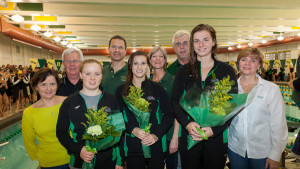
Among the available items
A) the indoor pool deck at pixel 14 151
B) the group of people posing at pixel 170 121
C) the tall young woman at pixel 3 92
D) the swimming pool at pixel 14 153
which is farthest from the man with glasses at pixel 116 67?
the tall young woman at pixel 3 92

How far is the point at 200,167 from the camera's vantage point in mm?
1906

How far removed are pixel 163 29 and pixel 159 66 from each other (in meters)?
10.0

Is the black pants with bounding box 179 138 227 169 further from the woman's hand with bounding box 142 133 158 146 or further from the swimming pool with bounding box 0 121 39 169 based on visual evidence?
the swimming pool with bounding box 0 121 39 169

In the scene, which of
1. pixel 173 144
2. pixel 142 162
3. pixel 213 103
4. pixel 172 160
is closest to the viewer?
pixel 213 103

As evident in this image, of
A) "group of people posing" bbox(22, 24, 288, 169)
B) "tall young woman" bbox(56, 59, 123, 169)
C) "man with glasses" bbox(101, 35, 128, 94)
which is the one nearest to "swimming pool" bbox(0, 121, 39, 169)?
"group of people posing" bbox(22, 24, 288, 169)

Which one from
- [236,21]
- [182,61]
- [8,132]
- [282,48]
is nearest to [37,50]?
[8,132]

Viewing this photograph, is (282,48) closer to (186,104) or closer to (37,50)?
(186,104)

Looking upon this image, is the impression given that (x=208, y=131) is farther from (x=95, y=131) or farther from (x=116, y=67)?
(x=116, y=67)

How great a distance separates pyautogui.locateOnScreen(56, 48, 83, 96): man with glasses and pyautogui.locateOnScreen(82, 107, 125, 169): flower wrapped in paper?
1.15 m

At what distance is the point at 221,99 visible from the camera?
1572 mm

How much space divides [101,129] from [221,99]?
985 mm

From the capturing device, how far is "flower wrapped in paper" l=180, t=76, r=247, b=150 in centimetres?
159

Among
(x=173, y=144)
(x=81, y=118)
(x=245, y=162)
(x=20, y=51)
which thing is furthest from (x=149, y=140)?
(x=20, y=51)

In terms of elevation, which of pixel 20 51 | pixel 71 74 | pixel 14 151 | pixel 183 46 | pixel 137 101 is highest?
pixel 20 51
